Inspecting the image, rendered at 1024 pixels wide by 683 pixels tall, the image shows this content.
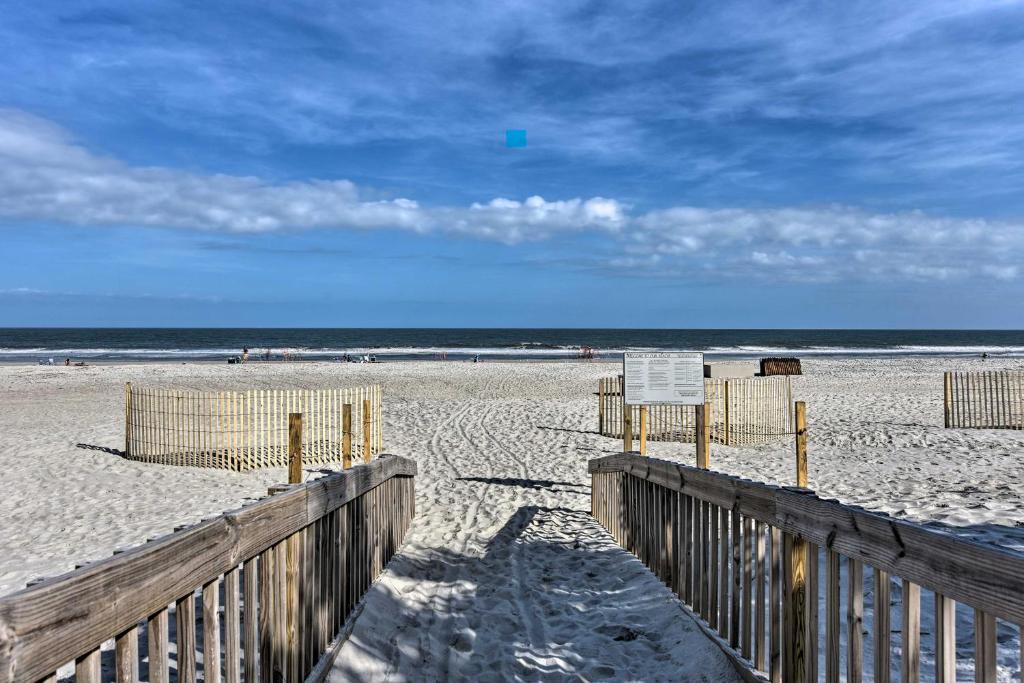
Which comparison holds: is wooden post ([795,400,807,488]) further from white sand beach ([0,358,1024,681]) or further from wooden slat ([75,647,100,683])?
wooden slat ([75,647,100,683])

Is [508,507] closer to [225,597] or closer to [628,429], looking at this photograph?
[628,429]

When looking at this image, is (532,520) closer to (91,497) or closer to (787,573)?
(787,573)

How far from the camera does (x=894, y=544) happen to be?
260cm

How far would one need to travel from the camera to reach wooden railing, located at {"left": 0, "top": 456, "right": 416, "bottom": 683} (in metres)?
1.67

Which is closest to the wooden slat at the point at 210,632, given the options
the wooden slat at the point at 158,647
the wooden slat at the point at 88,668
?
the wooden slat at the point at 158,647

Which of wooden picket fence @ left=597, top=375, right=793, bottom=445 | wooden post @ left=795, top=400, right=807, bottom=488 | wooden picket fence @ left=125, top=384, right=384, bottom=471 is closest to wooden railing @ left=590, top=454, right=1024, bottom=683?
wooden post @ left=795, top=400, right=807, bottom=488

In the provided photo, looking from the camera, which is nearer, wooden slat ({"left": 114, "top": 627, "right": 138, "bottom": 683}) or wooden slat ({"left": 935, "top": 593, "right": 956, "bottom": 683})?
wooden slat ({"left": 114, "top": 627, "right": 138, "bottom": 683})

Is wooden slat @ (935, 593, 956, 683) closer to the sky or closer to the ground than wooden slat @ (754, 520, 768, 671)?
closer to the sky

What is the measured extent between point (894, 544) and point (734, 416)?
43.3 ft

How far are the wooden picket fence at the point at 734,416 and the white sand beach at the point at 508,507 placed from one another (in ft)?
2.32

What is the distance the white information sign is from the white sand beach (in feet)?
5.35

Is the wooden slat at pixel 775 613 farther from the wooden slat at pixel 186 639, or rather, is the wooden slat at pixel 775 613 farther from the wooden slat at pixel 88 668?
the wooden slat at pixel 88 668

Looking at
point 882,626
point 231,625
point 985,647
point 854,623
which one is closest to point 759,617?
point 854,623

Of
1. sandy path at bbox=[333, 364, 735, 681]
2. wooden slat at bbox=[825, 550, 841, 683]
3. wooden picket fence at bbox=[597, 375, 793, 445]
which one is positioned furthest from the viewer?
wooden picket fence at bbox=[597, 375, 793, 445]
